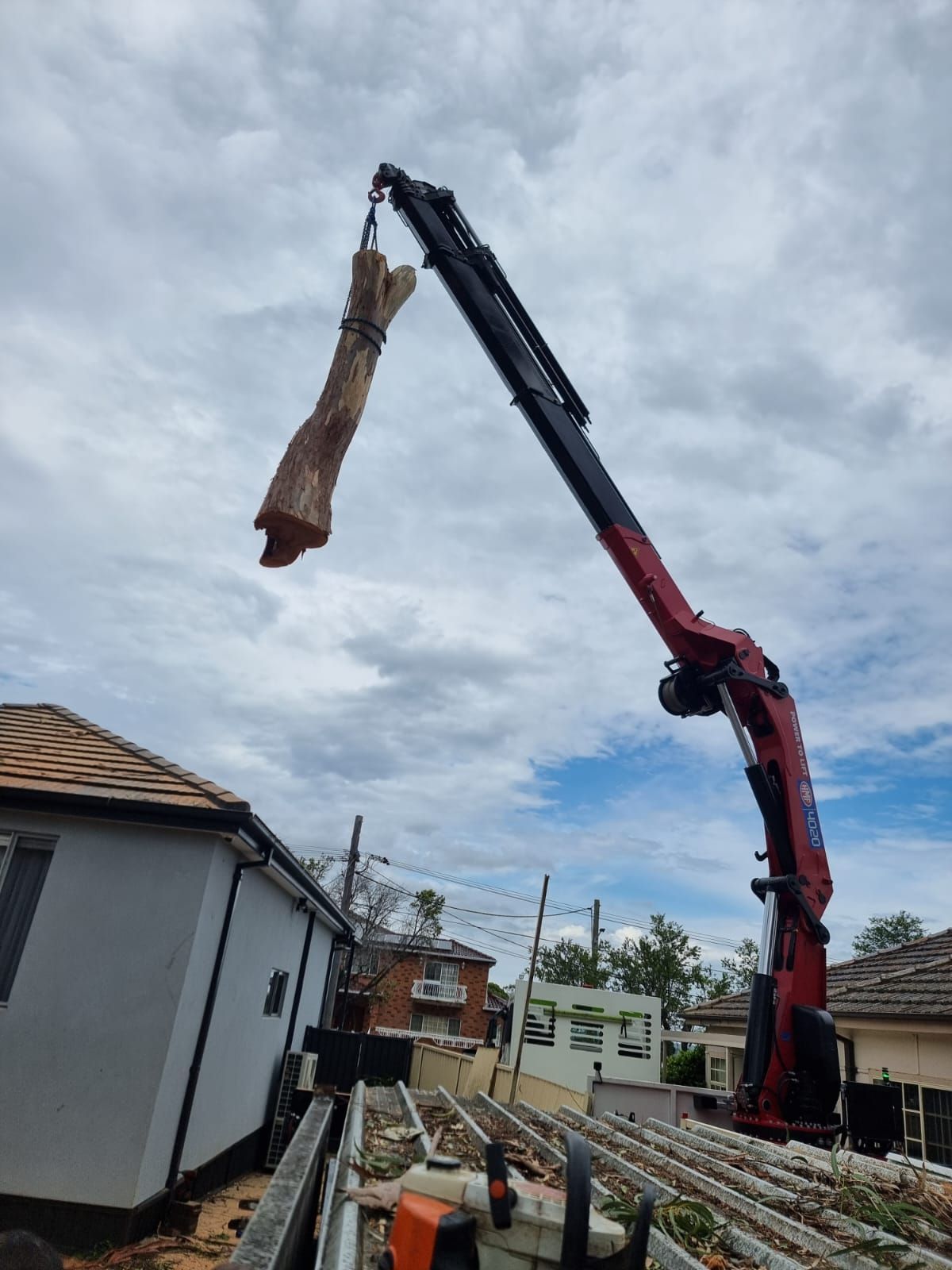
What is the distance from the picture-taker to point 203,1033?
25.4 ft

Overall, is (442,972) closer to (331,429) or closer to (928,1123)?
(928,1123)

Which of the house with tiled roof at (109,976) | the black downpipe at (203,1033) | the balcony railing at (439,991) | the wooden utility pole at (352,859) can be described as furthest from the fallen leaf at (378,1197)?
the balcony railing at (439,991)

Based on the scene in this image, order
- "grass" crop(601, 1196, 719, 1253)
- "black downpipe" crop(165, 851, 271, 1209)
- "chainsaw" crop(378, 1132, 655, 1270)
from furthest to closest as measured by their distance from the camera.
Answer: "black downpipe" crop(165, 851, 271, 1209) → "grass" crop(601, 1196, 719, 1253) → "chainsaw" crop(378, 1132, 655, 1270)

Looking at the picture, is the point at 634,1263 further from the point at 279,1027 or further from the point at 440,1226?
the point at 279,1027

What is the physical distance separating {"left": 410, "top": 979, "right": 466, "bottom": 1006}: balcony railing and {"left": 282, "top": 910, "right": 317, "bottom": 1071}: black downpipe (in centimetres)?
2879

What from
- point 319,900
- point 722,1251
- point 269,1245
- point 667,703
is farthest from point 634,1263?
point 319,900

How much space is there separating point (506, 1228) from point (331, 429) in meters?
3.31

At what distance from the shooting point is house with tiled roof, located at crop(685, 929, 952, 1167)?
31.1 ft

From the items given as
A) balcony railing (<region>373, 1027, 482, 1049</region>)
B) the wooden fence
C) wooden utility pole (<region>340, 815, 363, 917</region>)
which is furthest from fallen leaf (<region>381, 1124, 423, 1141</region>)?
balcony railing (<region>373, 1027, 482, 1049</region>)

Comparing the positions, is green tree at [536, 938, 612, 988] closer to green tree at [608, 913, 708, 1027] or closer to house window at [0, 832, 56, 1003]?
green tree at [608, 913, 708, 1027]

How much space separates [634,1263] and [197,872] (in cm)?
632

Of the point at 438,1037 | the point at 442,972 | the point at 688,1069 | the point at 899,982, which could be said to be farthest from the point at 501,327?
the point at 442,972

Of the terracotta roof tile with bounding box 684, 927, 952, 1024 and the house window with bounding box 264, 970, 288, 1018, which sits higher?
the terracotta roof tile with bounding box 684, 927, 952, 1024

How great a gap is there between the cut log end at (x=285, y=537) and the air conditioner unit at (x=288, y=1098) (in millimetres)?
11317
